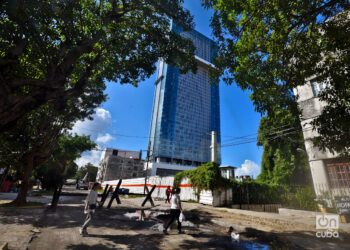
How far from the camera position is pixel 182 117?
80.8 m

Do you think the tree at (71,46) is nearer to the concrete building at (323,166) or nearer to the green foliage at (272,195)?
the concrete building at (323,166)

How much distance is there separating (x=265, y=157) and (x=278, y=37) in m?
27.0

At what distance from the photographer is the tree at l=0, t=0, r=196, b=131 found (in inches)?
183

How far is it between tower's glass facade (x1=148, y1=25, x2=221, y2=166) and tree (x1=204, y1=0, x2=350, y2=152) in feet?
205

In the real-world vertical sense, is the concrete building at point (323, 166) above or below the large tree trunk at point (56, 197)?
above

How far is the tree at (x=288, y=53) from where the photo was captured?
206 inches

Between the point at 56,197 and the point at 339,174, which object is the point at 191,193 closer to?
the point at 56,197

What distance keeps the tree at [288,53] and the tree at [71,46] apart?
243 cm

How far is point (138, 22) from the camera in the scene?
8.66m

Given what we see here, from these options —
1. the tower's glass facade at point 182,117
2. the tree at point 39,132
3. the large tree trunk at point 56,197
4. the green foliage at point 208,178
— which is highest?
the tower's glass facade at point 182,117

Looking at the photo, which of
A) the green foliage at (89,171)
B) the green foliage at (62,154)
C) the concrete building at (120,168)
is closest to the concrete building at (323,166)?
the green foliage at (62,154)

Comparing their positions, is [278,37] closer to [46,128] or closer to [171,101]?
[46,128]

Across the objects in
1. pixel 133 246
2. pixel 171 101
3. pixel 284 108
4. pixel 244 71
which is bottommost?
pixel 133 246

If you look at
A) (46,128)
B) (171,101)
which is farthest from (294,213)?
(171,101)
